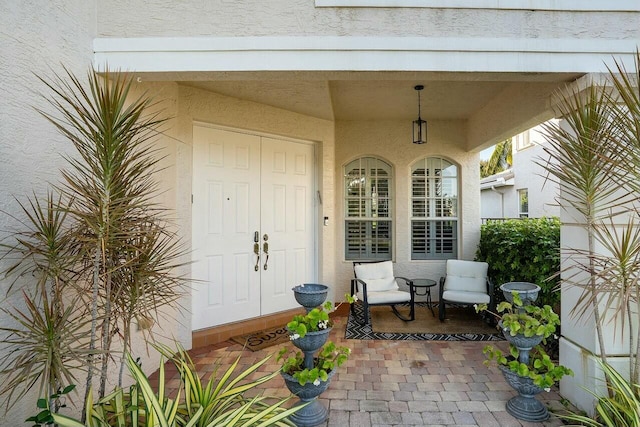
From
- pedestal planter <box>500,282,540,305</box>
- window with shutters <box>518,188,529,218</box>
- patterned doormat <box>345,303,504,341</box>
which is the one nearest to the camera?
pedestal planter <box>500,282,540,305</box>

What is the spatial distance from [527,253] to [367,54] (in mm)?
3353

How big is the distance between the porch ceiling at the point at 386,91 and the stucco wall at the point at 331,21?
0.31 metres

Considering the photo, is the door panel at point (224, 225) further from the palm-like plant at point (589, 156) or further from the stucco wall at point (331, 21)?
the palm-like plant at point (589, 156)

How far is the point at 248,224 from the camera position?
4.35 metres

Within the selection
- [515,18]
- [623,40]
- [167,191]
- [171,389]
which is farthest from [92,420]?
[623,40]

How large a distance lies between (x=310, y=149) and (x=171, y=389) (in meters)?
3.58

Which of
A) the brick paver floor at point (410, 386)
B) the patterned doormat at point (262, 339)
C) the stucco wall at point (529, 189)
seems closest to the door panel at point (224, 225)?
the patterned doormat at point (262, 339)

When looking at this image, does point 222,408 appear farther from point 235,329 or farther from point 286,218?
point 286,218

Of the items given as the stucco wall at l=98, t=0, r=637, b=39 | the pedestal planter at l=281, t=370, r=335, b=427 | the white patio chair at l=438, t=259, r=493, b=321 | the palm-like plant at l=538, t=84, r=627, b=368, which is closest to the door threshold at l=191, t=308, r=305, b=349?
the pedestal planter at l=281, t=370, r=335, b=427

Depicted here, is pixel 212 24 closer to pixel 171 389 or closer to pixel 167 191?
pixel 167 191

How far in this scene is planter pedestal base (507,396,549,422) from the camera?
7.88ft

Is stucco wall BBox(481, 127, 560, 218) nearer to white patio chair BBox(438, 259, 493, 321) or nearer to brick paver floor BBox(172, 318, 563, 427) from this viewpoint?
white patio chair BBox(438, 259, 493, 321)

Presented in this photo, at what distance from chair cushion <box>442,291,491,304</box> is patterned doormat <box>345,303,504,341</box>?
0.35m

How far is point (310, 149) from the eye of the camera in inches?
197
